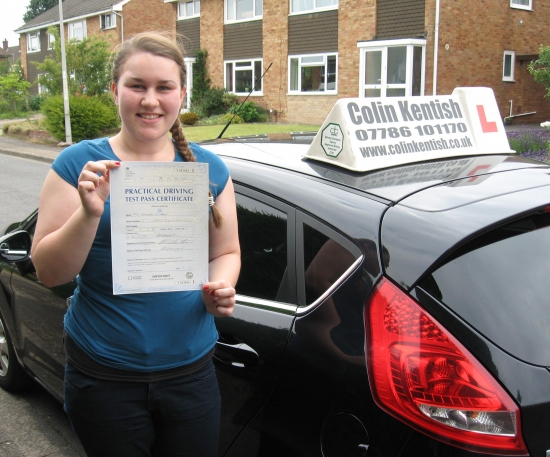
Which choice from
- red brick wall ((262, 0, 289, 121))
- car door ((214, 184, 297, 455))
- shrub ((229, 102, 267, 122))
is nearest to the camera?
car door ((214, 184, 297, 455))

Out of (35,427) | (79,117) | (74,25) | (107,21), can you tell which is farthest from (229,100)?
(35,427)

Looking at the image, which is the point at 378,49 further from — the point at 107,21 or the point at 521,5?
the point at 107,21

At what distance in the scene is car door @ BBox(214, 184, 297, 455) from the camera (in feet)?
7.13

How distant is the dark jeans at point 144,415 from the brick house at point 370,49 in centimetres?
2171

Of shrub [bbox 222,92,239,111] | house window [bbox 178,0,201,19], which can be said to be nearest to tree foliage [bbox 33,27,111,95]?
shrub [bbox 222,92,239,111]

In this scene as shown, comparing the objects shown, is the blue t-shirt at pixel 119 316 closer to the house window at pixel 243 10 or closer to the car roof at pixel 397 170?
the car roof at pixel 397 170

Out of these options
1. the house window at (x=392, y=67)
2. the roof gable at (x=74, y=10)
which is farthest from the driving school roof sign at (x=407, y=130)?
the roof gable at (x=74, y=10)

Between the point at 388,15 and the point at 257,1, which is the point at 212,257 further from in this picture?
the point at 257,1

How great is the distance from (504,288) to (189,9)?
110 ft

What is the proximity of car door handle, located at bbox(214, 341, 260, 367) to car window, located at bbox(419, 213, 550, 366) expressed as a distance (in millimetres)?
717

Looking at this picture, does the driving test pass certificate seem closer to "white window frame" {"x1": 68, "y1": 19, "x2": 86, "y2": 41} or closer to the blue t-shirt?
the blue t-shirt

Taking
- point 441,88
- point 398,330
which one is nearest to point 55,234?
point 398,330

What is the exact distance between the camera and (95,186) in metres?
1.61

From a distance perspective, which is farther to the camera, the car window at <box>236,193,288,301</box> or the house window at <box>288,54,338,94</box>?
the house window at <box>288,54,338,94</box>
